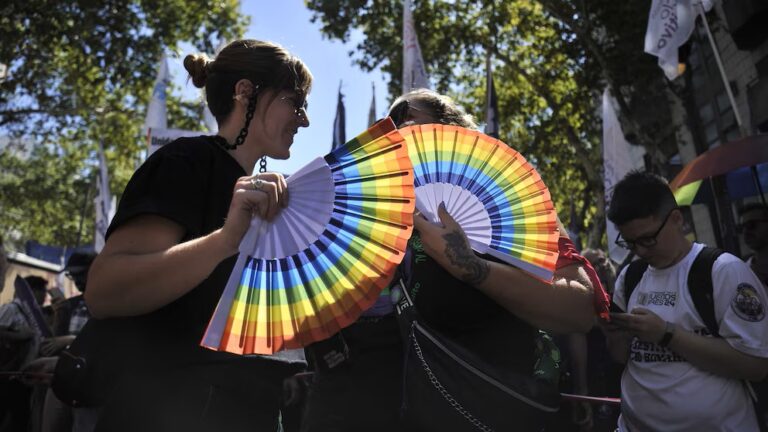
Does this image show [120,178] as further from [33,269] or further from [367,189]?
[367,189]

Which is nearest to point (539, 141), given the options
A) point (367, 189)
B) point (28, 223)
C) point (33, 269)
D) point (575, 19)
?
point (575, 19)

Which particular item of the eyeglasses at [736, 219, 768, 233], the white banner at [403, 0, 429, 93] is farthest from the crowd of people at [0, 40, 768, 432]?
the white banner at [403, 0, 429, 93]

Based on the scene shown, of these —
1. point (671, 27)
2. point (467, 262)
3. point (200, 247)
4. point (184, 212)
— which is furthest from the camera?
point (671, 27)

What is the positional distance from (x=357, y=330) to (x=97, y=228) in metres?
11.4

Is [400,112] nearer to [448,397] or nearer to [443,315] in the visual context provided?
[443,315]

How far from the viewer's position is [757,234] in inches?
199

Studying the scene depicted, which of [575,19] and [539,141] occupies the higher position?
[575,19]

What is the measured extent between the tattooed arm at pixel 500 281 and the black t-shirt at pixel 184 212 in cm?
60

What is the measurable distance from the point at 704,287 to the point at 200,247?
211cm

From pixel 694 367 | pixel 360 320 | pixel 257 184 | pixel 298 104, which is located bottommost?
pixel 694 367

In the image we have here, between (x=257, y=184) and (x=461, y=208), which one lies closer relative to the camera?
(x=257, y=184)

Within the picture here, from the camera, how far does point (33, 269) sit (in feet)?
70.1

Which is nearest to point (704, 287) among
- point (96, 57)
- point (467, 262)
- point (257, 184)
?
point (467, 262)

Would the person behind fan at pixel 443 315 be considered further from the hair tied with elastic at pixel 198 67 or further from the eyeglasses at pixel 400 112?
the hair tied with elastic at pixel 198 67
